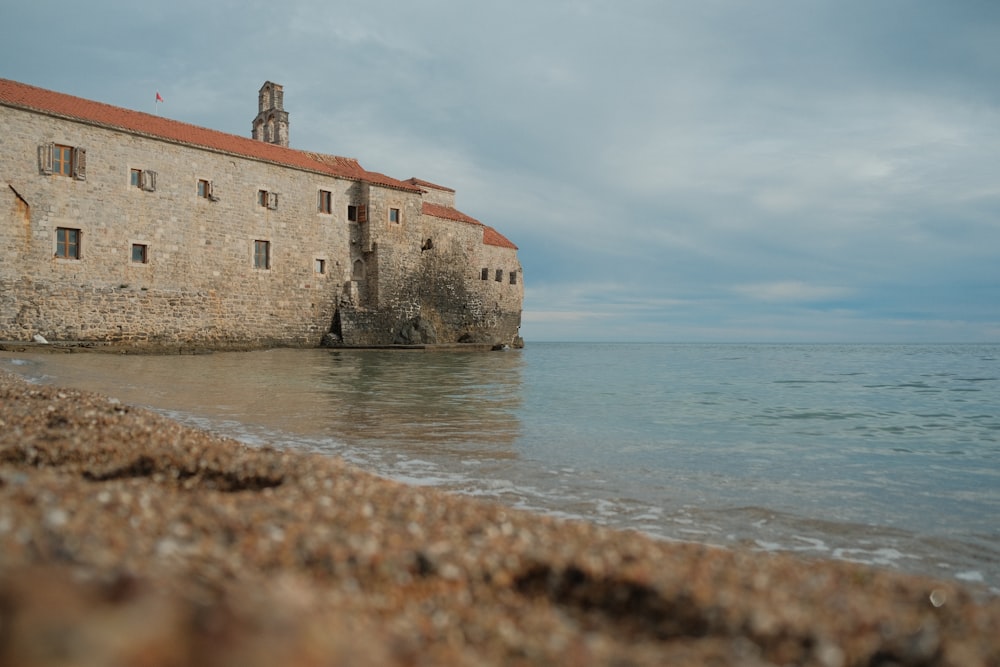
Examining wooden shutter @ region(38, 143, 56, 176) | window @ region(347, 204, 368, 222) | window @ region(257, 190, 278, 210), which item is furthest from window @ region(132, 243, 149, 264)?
window @ region(347, 204, 368, 222)

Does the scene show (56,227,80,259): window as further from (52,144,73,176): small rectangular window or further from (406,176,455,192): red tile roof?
(406,176,455,192): red tile roof

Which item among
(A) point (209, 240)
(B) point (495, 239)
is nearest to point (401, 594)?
(A) point (209, 240)

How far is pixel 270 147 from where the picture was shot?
33.3m

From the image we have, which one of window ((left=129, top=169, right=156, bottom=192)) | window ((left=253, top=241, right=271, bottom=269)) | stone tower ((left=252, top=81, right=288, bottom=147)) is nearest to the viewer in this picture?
window ((left=129, top=169, right=156, bottom=192))

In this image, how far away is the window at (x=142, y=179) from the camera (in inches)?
1063

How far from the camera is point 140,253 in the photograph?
2753 centimetres

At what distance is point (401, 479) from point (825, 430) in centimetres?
841

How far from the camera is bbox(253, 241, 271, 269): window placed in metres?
31.4

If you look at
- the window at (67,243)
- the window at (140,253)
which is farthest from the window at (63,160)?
the window at (140,253)

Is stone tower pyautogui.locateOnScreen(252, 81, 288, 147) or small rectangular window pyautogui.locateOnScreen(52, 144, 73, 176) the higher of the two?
stone tower pyautogui.locateOnScreen(252, 81, 288, 147)

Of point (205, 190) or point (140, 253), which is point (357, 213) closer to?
point (205, 190)

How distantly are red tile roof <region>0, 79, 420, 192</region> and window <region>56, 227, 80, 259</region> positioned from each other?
14.6ft

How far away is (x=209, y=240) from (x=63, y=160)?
6.39m

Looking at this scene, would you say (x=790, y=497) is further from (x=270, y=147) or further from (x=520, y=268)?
(x=520, y=268)
